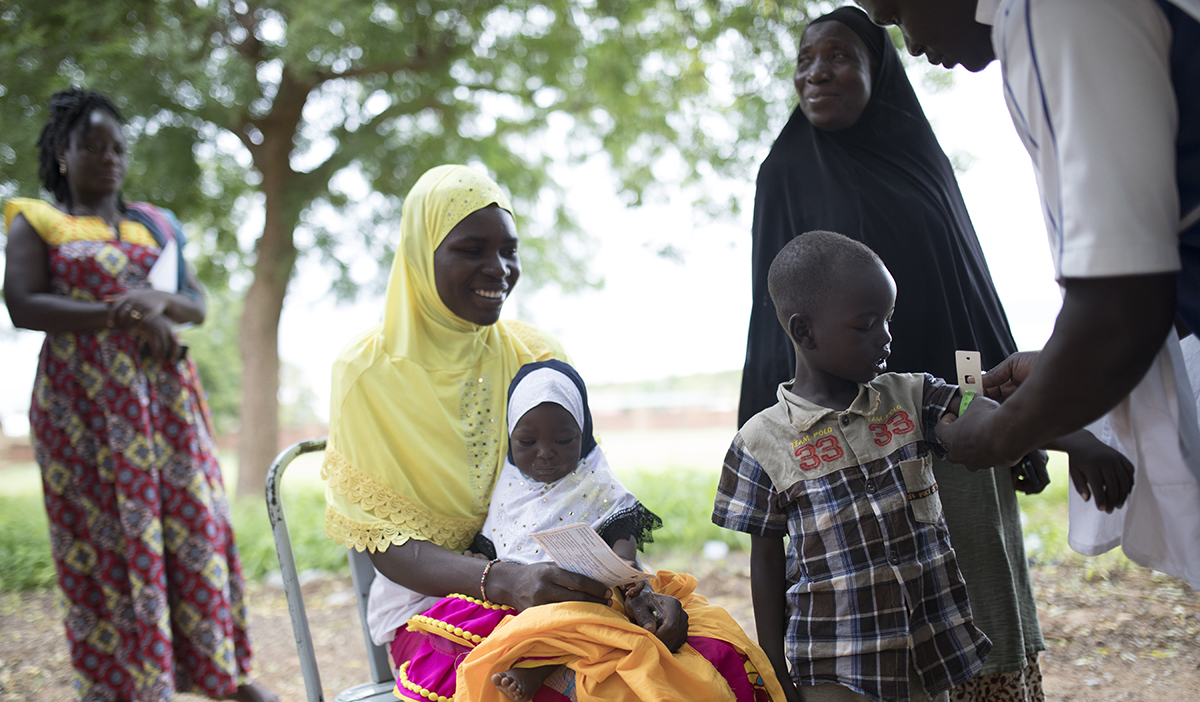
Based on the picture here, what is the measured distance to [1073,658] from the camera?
3.87m

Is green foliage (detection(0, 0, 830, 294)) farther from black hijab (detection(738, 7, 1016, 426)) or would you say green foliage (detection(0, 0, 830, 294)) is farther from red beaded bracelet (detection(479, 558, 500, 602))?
red beaded bracelet (detection(479, 558, 500, 602))

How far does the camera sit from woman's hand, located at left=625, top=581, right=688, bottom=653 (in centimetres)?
190

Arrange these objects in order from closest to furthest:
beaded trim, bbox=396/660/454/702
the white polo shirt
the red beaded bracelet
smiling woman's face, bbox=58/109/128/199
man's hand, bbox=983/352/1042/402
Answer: the white polo shirt < man's hand, bbox=983/352/1042/402 < beaded trim, bbox=396/660/454/702 < the red beaded bracelet < smiling woman's face, bbox=58/109/128/199

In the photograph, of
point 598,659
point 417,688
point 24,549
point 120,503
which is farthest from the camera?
point 24,549

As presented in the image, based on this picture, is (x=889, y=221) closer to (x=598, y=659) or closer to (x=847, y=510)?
(x=847, y=510)

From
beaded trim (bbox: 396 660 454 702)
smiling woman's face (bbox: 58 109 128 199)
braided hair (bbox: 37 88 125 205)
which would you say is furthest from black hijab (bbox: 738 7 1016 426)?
braided hair (bbox: 37 88 125 205)

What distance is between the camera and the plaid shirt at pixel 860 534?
6.03 ft

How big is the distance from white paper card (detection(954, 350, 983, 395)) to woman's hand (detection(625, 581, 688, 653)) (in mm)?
848

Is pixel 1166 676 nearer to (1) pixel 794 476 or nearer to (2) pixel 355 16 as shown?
(1) pixel 794 476

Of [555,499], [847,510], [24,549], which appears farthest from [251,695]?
[24,549]

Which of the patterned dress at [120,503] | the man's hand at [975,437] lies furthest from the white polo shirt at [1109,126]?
the patterned dress at [120,503]

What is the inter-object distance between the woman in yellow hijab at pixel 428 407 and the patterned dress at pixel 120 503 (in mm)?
1433

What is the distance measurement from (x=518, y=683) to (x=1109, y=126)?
1.59 meters

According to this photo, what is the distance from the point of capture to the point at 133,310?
3.44 metres
